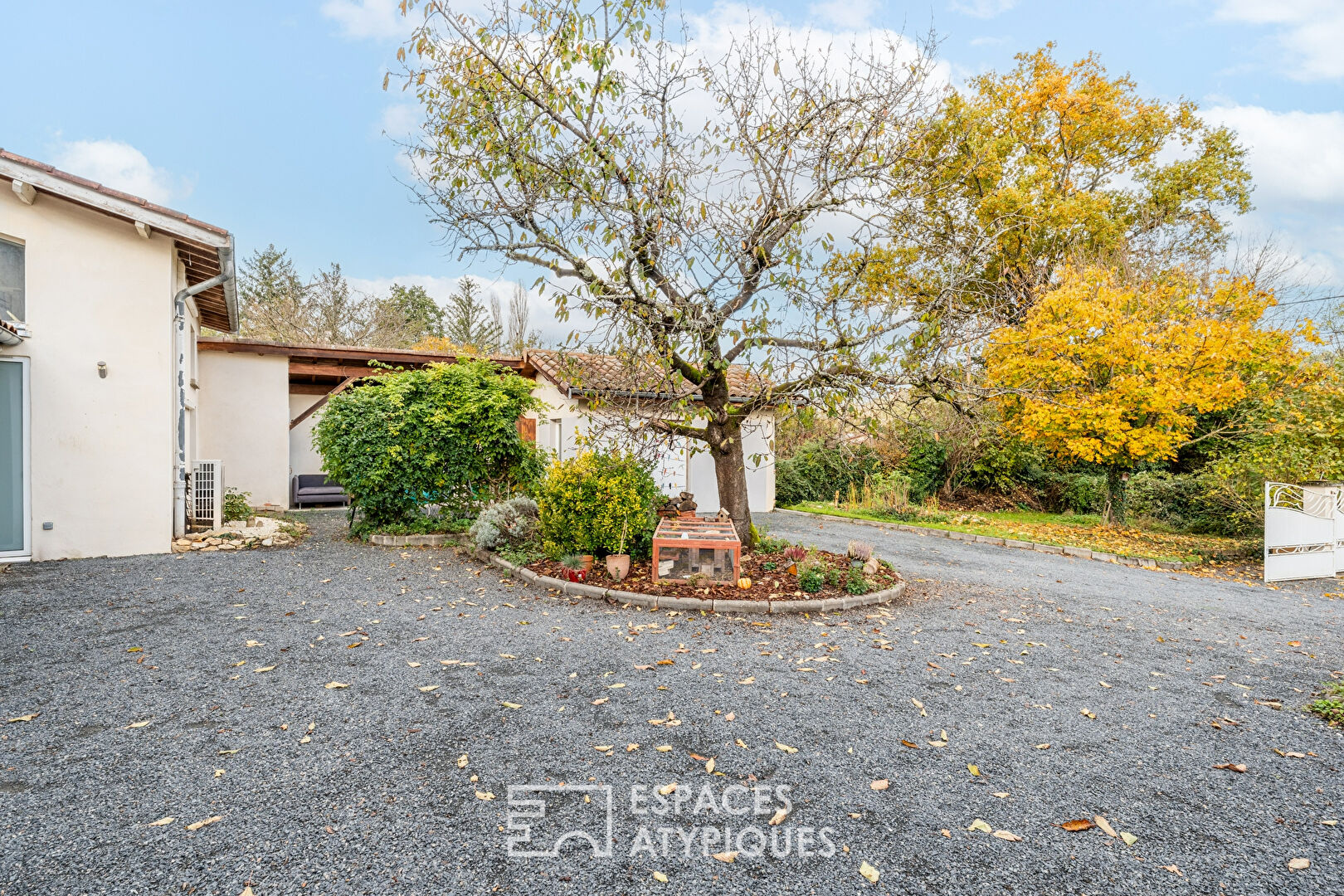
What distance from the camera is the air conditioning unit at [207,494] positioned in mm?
8617

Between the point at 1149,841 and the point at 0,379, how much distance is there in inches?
420

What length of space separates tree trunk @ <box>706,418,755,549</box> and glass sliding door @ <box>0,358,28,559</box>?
7866 mm

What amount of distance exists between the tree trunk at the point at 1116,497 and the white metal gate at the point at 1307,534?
12.3ft

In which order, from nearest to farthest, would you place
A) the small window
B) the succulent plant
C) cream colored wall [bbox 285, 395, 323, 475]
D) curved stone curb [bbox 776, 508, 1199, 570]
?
the succulent plant → the small window → curved stone curb [bbox 776, 508, 1199, 570] → cream colored wall [bbox 285, 395, 323, 475]

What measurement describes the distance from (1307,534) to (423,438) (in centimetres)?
1206

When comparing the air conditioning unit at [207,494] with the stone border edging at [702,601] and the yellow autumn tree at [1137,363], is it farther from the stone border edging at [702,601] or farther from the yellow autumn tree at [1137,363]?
the yellow autumn tree at [1137,363]

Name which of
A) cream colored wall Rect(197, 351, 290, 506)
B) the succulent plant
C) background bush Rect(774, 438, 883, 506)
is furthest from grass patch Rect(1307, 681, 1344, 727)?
cream colored wall Rect(197, 351, 290, 506)

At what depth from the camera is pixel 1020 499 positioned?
48.9 ft

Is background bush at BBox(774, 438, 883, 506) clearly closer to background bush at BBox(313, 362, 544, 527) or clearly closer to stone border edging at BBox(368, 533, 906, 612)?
background bush at BBox(313, 362, 544, 527)

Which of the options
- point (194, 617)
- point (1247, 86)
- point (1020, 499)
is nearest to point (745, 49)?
point (194, 617)

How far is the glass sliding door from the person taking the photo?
6832 millimetres

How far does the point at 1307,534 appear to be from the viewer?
26.3ft

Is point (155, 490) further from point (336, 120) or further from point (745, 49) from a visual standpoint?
point (745, 49)

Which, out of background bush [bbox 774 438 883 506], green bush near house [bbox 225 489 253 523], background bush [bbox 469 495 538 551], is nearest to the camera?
background bush [bbox 469 495 538 551]
